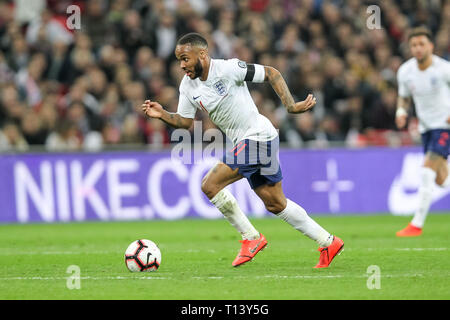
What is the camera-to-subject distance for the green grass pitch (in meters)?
6.51

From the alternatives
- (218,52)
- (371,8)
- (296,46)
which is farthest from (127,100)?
(371,8)

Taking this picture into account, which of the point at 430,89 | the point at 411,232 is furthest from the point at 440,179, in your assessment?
the point at 430,89

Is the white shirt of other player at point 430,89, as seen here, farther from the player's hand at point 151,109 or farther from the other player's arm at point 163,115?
the player's hand at point 151,109

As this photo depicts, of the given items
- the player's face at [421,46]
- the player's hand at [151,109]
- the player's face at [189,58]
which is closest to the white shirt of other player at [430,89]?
the player's face at [421,46]

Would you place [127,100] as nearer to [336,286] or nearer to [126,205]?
[126,205]

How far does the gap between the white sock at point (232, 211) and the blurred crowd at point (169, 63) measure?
6.92 meters

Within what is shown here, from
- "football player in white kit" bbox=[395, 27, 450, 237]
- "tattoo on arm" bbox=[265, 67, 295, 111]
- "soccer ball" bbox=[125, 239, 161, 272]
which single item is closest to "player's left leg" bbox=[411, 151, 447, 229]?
"football player in white kit" bbox=[395, 27, 450, 237]

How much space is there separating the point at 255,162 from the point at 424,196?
13.3 feet

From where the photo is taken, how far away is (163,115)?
25.9ft

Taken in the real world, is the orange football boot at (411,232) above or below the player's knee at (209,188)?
below

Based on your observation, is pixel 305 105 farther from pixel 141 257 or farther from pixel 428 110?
pixel 428 110

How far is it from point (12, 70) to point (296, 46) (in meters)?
6.07

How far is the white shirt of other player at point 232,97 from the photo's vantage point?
7895mm

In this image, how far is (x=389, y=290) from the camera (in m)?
6.45
